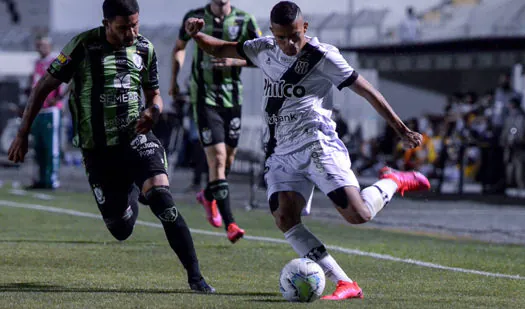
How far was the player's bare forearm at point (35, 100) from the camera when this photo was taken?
26.5 ft

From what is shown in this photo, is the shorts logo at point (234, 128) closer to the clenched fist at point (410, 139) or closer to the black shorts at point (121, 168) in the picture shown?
the black shorts at point (121, 168)

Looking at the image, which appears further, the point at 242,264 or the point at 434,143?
the point at 434,143

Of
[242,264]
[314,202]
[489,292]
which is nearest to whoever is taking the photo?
[489,292]

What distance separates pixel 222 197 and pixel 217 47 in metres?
3.40

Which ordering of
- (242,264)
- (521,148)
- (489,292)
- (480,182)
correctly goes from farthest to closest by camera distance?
(480,182) < (521,148) < (242,264) < (489,292)

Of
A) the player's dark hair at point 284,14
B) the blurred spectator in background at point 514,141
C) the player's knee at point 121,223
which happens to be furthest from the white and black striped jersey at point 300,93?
the blurred spectator in background at point 514,141

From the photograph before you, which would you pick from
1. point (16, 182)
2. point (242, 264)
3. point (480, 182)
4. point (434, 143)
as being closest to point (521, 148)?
point (480, 182)

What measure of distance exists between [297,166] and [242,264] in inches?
80.7

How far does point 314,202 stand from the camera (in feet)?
62.7

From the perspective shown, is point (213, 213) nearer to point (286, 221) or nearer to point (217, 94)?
point (217, 94)

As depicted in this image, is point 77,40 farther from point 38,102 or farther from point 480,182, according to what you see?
point 480,182

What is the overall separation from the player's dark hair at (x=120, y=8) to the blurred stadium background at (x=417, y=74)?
11.8 m

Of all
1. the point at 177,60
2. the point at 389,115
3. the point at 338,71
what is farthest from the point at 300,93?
the point at 177,60

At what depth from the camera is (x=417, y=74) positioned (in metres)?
37.0
